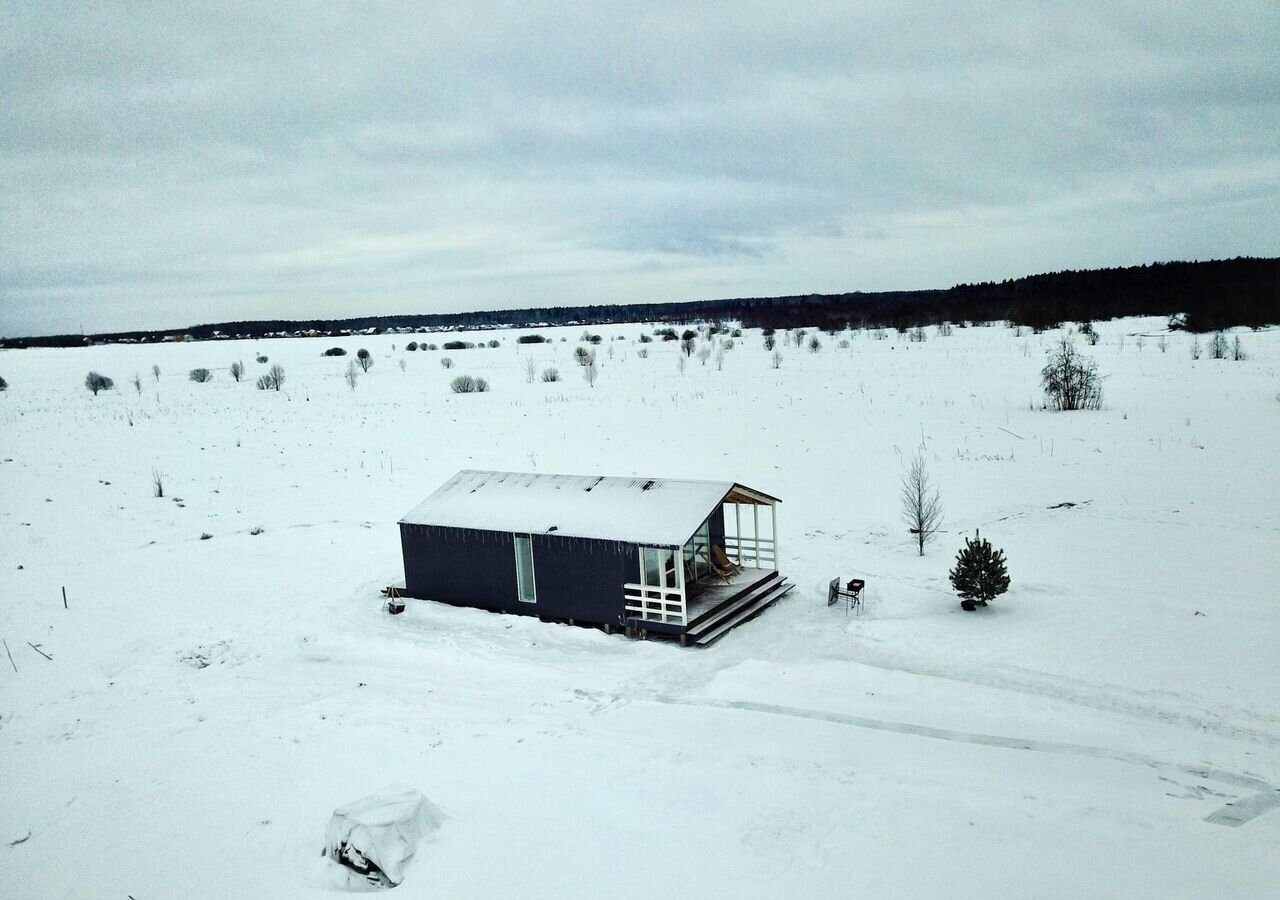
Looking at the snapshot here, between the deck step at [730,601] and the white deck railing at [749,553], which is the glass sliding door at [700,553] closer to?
the white deck railing at [749,553]

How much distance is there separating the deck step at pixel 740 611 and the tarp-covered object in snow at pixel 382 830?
23.2 feet

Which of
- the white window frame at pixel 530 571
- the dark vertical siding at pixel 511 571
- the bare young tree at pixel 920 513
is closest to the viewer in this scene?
the dark vertical siding at pixel 511 571

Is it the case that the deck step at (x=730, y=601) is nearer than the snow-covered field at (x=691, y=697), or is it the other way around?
the snow-covered field at (x=691, y=697)

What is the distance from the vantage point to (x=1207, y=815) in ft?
29.1

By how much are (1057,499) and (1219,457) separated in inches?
289

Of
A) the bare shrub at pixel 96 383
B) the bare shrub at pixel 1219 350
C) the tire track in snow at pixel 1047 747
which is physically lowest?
the tire track in snow at pixel 1047 747

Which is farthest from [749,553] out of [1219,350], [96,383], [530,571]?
[96,383]

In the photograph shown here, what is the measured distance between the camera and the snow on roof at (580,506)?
52.0 feet

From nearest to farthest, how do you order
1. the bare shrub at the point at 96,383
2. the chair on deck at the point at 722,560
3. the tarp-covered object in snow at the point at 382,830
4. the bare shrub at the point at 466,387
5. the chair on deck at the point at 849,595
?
1. the tarp-covered object in snow at the point at 382,830
2. the chair on deck at the point at 849,595
3. the chair on deck at the point at 722,560
4. the bare shrub at the point at 466,387
5. the bare shrub at the point at 96,383

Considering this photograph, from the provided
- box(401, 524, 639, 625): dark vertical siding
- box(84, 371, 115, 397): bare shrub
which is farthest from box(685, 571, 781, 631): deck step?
box(84, 371, 115, 397): bare shrub

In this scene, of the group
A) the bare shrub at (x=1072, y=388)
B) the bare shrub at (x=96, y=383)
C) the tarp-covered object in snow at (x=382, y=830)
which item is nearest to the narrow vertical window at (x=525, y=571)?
the tarp-covered object in snow at (x=382, y=830)

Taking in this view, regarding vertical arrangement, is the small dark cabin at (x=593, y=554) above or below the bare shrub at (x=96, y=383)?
below

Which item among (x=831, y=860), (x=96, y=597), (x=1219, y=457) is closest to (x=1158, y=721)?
(x=831, y=860)

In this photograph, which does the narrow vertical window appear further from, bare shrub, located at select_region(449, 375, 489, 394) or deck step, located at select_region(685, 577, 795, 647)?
bare shrub, located at select_region(449, 375, 489, 394)
